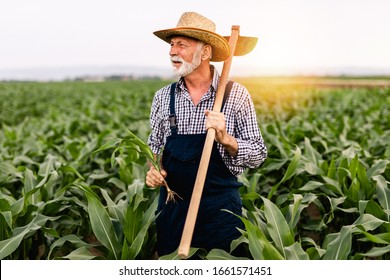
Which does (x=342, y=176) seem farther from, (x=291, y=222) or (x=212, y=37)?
(x=212, y=37)

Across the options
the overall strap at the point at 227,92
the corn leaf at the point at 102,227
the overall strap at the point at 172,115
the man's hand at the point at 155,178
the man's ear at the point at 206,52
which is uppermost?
the man's ear at the point at 206,52

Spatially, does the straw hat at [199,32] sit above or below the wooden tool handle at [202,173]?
above

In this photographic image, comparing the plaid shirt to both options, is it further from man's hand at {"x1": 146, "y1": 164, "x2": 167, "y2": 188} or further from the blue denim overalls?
man's hand at {"x1": 146, "y1": 164, "x2": 167, "y2": 188}

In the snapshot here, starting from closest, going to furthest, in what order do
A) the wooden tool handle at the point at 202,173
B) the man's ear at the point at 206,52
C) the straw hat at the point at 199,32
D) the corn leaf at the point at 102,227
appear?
the wooden tool handle at the point at 202,173 → the straw hat at the point at 199,32 → the man's ear at the point at 206,52 → the corn leaf at the point at 102,227

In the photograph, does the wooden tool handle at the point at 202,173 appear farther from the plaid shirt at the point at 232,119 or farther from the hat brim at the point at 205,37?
the plaid shirt at the point at 232,119

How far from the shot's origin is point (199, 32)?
212cm

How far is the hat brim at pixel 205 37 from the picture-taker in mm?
2115

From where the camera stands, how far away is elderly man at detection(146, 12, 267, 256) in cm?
219

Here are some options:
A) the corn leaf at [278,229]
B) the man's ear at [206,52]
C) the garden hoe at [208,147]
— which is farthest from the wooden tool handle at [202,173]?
the corn leaf at [278,229]

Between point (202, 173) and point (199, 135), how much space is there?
359 millimetres

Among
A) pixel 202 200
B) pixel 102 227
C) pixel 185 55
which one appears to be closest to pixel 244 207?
pixel 202 200

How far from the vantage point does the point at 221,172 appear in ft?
7.70

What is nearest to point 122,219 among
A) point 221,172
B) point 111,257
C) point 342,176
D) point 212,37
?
point 111,257
